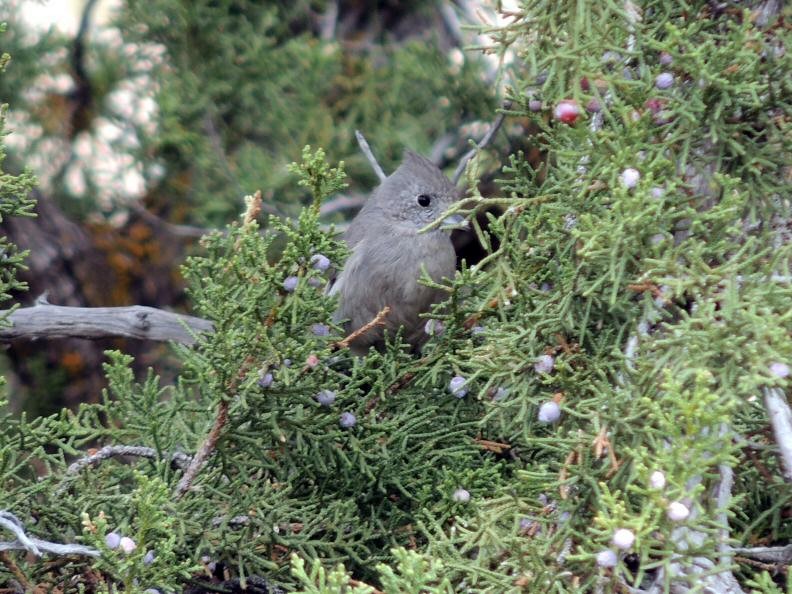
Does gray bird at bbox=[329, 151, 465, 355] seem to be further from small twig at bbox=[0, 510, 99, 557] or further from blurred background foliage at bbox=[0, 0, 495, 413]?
small twig at bbox=[0, 510, 99, 557]

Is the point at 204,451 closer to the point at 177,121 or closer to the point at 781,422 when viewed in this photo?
the point at 781,422

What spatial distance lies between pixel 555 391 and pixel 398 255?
1822 millimetres

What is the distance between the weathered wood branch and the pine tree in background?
112 cm

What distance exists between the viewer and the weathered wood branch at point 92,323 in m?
3.66

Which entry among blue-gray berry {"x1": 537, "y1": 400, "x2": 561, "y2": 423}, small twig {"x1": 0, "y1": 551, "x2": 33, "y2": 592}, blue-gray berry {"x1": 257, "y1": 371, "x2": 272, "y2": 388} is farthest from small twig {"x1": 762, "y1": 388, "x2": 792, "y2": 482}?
small twig {"x1": 0, "y1": 551, "x2": 33, "y2": 592}

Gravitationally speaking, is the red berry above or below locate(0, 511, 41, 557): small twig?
above

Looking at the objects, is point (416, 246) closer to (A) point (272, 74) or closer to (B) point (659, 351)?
(A) point (272, 74)

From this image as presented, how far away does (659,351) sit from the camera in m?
1.99

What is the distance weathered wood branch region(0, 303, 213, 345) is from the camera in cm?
366

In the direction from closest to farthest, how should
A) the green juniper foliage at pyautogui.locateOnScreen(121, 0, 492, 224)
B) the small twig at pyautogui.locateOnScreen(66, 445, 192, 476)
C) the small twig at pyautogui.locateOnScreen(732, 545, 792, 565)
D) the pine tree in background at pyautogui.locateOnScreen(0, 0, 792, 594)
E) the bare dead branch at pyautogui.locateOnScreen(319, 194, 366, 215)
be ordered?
the pine tree in background at pyautogui.locateOnScreen(0, 0, 792, 594)
the small twig at pyautogui.locateOnScreen(732, 545, 792, 565)
the small twig at pyautogui.locateOnScreen(66, 445, 192, 476)
the green juniper foliage at pyautogui.locateOnScreen(121, 0, 492, 224)
the bare dead branch at pyautogui.locateOnScreen(319, 194, 366, 215)

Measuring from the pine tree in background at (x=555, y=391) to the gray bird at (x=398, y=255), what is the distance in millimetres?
1088

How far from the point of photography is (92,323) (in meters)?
3.72

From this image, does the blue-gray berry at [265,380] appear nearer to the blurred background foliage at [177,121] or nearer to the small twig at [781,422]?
the small twig at [781,422]

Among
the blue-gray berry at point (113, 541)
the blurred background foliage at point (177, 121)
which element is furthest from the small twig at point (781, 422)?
the blurred background foliage at point (177, 121)
